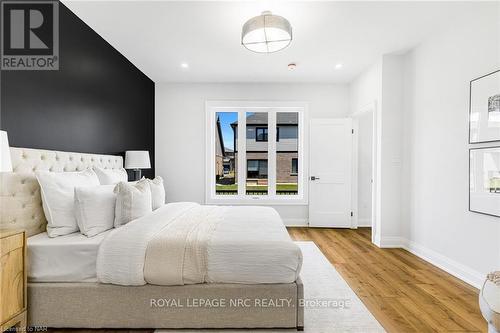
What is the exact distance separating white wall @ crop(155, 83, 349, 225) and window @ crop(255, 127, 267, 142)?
589 mm

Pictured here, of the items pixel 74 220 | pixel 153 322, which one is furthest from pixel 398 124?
pixel 74 220

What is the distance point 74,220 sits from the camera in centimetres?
206

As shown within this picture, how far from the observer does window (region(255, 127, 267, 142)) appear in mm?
5086

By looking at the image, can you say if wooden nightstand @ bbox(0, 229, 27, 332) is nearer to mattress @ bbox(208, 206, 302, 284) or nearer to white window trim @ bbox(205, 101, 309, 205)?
mattress @ bbox(208, 206, 302, 284)

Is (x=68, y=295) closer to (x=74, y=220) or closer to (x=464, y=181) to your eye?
(x=74, y=220)

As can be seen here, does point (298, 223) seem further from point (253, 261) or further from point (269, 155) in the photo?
point (253, 261)

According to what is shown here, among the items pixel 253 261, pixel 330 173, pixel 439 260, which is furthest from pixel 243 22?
pixel 439 260

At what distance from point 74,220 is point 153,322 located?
103 cm

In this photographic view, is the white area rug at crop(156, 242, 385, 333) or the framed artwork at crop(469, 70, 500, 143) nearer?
the white area rug at crop(156, 242, 385, 333)

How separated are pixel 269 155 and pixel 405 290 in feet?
10.4

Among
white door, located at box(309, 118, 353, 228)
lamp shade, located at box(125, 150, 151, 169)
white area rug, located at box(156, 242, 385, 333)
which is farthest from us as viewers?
white door, located at box(309, 118, 353, 228)

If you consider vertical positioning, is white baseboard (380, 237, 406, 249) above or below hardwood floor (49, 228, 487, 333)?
above

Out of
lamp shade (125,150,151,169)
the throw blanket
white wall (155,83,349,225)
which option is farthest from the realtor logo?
white wall (155,83,349,225)

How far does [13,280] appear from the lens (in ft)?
5.16
